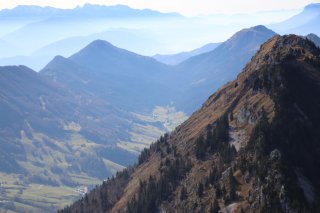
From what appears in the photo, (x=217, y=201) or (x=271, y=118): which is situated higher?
(x=271, y=118)

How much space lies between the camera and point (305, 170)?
465 ft

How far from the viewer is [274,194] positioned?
409ft

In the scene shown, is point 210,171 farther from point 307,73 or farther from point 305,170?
point 307,73

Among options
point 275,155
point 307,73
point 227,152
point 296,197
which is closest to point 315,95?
point 307,73

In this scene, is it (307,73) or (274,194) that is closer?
(274,194)

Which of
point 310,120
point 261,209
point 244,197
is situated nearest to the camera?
point 261,209

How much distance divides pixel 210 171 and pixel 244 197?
2849cm

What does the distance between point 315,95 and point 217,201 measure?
5712 cm

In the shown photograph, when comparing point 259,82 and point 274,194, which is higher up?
point 259,82

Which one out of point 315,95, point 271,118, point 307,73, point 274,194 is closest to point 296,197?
point 274,194

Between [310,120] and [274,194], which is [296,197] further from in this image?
[310,120]

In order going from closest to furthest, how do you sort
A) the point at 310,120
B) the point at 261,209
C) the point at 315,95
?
the point at 261,209, the point at 310,120, the point at 315,95

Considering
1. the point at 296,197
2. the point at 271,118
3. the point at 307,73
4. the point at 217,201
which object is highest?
the point at 307,73

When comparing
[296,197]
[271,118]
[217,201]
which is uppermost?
[271,118]
